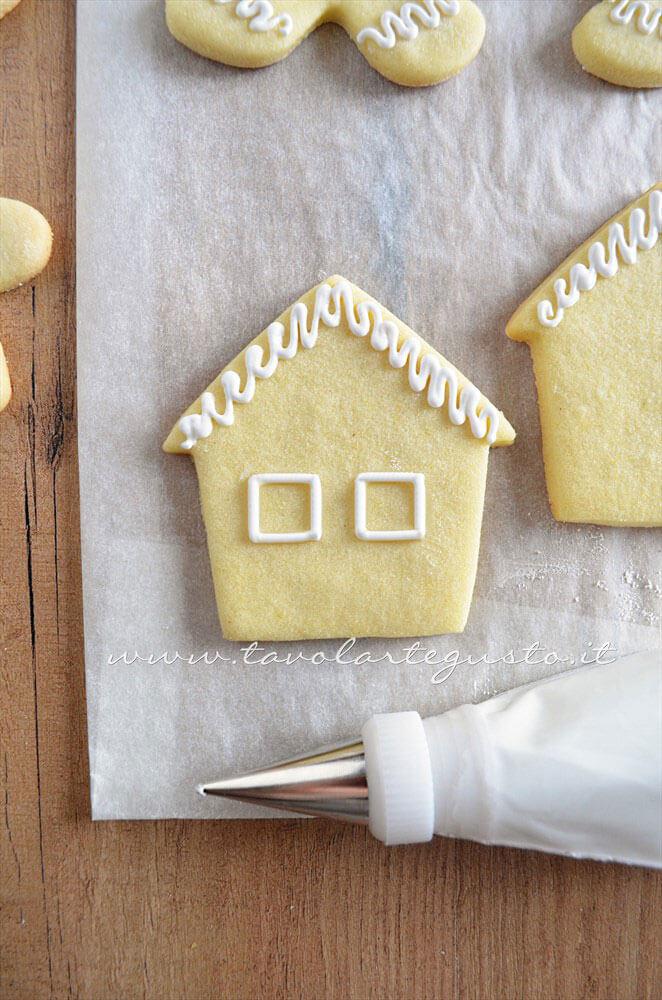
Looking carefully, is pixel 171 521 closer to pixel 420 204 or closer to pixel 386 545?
pixel 386 545

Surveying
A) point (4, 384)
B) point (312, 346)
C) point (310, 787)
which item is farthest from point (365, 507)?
point (4, 384)


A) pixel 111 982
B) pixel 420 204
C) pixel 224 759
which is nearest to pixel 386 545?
pixel 224 759

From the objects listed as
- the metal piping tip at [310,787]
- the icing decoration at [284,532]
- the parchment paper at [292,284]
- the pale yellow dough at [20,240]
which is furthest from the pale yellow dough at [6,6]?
the metal piping tip at [310,787]

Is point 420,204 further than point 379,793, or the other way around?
point 420,204

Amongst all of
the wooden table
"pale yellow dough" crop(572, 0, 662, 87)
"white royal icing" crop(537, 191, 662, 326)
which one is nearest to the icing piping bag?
the wooden table

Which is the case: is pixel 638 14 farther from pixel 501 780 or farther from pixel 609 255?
pixel 501 780

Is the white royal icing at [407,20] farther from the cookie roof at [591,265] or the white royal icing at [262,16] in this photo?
the cookie roof at [591,265]
